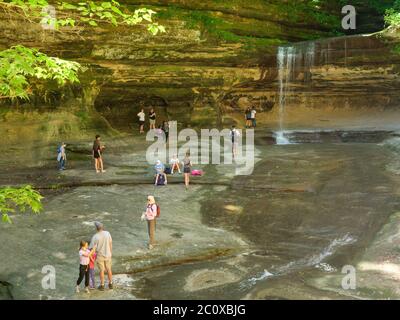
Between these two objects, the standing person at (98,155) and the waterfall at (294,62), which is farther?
the waterfall at (294,62)

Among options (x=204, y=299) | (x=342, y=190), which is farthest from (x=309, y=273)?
(x=342, y=190)

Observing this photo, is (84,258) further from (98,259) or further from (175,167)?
(175,167)

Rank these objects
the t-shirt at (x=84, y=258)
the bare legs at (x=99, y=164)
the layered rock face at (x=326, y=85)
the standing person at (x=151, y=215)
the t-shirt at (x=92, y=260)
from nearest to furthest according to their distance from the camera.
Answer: the t-shirt at (x=84, y=258), the t-shirt at (x=92, y=260), the standing person at (x=151, y=215), the bare legs at (x=99, y=164), the layered rock face at (x=326, y=85)

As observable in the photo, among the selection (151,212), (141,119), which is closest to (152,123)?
(141,119)

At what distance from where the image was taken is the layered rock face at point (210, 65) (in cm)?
2442

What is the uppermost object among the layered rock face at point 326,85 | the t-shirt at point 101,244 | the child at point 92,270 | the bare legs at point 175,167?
the layered rock face at point 326,85

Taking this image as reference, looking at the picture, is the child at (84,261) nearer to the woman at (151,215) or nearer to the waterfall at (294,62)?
the woman at (151,215)

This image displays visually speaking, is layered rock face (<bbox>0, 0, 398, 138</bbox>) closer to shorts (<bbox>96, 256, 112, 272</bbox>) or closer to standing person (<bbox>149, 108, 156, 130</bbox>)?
standing person (<bbox>149, 108, 156, 130</bbox>)

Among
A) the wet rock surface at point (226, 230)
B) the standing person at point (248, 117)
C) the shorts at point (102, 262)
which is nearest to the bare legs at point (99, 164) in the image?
the wet rock surface at point (226, 230)

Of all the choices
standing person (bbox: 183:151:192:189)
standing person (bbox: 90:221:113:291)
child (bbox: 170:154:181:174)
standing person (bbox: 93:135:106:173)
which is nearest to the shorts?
standing person (bbox: 90:221:113:291)

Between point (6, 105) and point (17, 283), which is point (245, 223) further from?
point (6, 105)

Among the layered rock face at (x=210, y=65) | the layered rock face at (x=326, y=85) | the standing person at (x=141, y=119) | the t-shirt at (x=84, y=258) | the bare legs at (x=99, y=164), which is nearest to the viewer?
the t-shirt at (x=84, y=258)

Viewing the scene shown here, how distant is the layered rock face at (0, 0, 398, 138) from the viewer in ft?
80.1

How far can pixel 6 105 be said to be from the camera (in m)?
23.4
